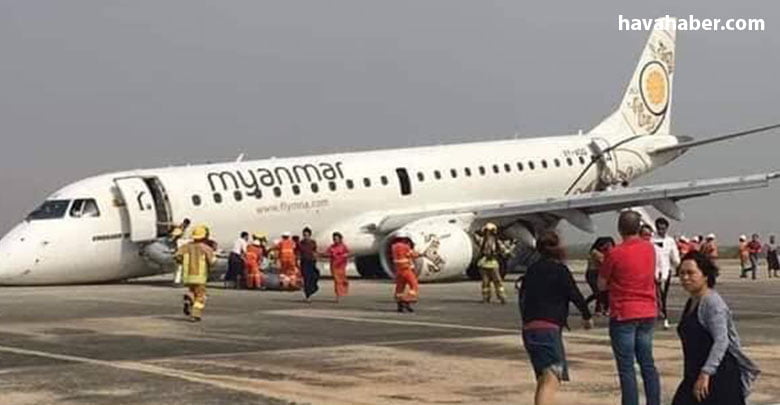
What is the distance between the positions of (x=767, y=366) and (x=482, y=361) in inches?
112

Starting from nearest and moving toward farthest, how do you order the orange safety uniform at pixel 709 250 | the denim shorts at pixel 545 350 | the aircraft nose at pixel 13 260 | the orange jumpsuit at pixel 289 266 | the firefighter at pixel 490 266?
1. the orange safety uniform at pixel 709 250
2. the denim shorts at pixel 545 350
3. the firefighter at pixel 490 266
4. the aircraft nose at pixel 13 260
5. the orange jumpsuit at pixel 289 266

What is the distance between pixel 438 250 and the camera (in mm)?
30156

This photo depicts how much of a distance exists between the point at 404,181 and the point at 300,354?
19974 millimetres

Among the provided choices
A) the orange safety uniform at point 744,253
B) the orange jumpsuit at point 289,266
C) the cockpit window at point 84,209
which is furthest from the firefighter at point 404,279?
the orange safety uniform at point 744,253

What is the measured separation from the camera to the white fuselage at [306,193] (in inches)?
1109

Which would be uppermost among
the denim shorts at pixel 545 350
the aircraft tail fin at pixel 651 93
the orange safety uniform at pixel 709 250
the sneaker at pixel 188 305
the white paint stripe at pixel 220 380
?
the aircraft tail fin at pixel 651 93

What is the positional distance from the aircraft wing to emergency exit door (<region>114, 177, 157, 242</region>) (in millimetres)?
6107

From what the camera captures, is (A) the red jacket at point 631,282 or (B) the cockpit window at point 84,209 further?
(B) the cockpit window at point 84,209

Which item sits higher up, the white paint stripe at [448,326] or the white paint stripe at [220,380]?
the white paint stripe at [448,326]

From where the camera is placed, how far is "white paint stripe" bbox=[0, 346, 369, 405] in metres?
10.9

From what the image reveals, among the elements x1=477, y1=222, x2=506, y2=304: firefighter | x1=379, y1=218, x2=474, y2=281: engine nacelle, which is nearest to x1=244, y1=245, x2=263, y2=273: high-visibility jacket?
x1=379, y1=218, x2=474, y2=281: engine nacelle

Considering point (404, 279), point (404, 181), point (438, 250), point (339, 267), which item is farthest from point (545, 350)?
point (404, 181)

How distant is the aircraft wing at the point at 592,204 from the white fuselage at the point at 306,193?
0.70 meters

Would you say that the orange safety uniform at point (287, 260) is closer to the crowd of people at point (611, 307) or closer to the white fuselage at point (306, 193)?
the white fuselage at point (306, 193)
